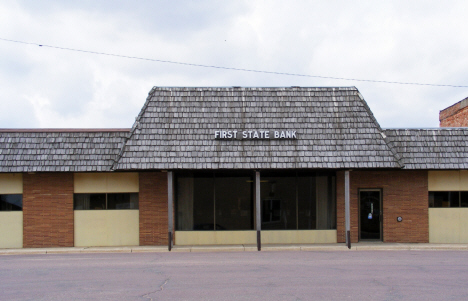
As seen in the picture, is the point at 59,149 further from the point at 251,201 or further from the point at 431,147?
the point at 431,147

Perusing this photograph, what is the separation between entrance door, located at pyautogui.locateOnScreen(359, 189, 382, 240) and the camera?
17.3 m

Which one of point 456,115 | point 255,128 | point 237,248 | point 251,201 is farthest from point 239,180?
point 456,115

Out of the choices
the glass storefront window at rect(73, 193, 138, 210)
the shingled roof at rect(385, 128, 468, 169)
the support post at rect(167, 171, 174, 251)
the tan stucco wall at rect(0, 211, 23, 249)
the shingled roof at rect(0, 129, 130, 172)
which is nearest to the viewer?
the support post at rect(167, 171, 174, 251)

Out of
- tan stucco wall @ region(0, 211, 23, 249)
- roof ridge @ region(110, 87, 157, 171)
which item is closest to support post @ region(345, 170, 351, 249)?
roof ridge @ region(110, 87, 157, 171)

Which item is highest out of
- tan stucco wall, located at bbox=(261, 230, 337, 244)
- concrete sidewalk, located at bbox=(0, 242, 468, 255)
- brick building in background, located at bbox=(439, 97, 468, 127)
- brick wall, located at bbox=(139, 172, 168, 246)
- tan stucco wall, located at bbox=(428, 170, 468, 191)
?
brick building in background, located at bbox=(439, 97, 468, 127)

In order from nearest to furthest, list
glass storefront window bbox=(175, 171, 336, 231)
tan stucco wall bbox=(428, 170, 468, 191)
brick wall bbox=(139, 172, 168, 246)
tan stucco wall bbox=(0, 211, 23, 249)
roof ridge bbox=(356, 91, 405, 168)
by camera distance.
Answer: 1. roof ridge bbox=(356, 91, 405, 168)
2. tan stucco wall bbox=(0, 211, 23, 249)
3. brick wall bbox=(139, 172, 168, 246)
4. glass storefront window bbox=(175, 171, 336, 231)
5. tan stucco wall bbox=(428, 170, 468, 191)

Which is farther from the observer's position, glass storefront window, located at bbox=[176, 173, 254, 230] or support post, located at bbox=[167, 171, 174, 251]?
glass storefront window, located at bbox=[176, 173, 254, 230]

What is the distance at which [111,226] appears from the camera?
Result: 16922 mm

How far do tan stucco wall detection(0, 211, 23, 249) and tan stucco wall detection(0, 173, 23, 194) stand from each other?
802mm

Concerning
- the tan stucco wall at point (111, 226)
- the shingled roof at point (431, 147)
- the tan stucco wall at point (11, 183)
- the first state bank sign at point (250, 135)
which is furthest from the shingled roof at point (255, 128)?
the tan stucco wall at point (11, 183)

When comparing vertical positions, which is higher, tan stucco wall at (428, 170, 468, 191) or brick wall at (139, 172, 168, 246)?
tan stucco wall at (428, 170, 468, 191)

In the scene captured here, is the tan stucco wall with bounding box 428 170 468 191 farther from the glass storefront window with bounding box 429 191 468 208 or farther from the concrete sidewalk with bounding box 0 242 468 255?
the concrete sidewalk with bounding box 0 242 468 255

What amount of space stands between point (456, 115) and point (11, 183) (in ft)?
74.5

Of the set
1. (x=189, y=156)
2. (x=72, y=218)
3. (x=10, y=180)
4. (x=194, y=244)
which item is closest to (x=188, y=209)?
(x=194, y=244)
